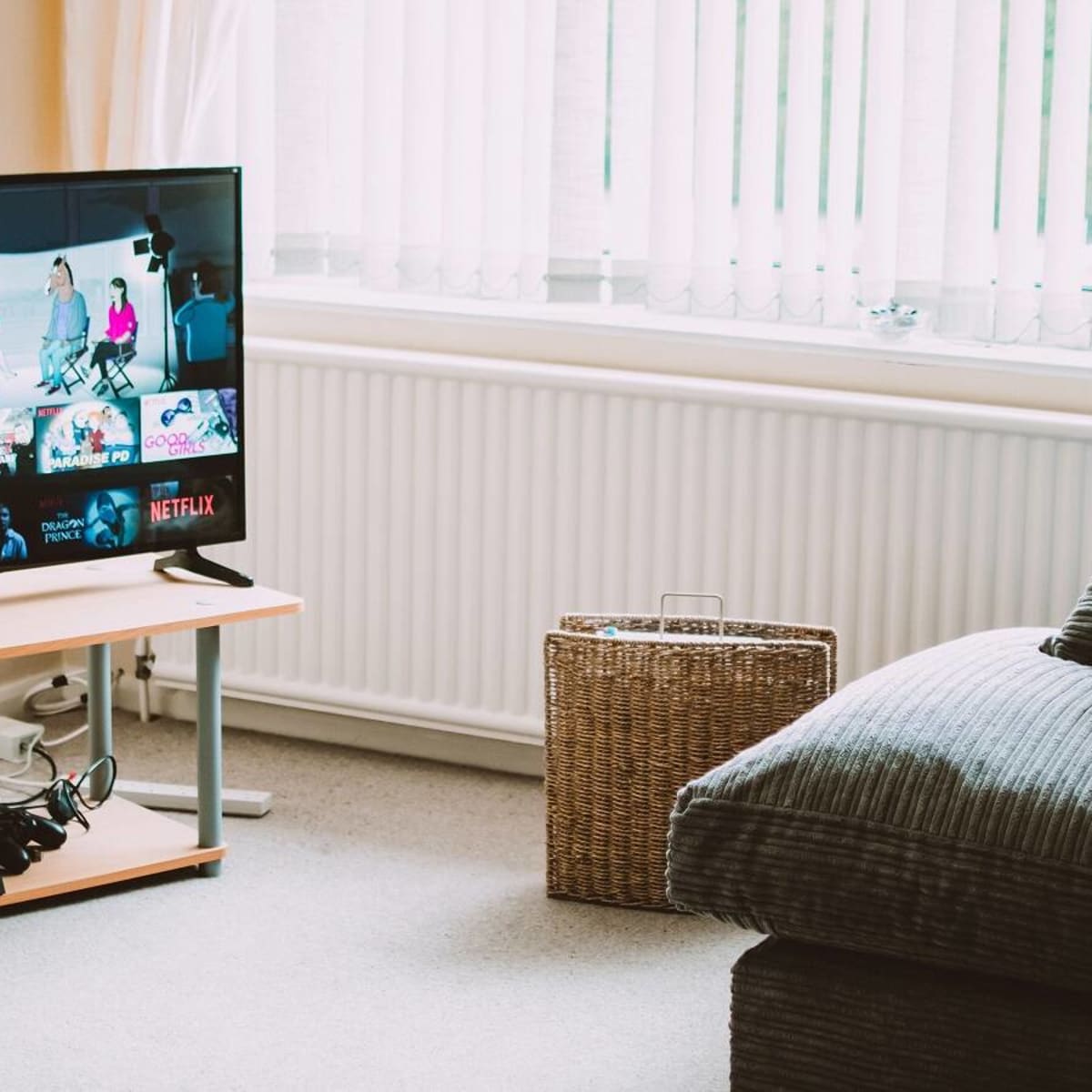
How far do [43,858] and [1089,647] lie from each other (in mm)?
1589

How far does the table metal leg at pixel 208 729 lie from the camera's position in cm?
308

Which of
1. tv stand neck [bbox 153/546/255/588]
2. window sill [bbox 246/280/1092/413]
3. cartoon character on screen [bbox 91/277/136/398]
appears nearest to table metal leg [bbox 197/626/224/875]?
tv stand neck [bbox 153/546/255/588]

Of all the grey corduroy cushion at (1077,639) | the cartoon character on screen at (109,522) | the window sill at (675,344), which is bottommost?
the grey corduroy cushion at (1077,639)

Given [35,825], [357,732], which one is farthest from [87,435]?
[357,732]

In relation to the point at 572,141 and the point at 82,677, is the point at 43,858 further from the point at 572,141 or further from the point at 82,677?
the point at 572,141

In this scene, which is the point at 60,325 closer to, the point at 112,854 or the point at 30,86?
the point at 112,854

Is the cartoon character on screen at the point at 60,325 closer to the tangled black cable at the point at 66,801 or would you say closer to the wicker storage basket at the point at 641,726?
the tangled black cable at the point at 66,801

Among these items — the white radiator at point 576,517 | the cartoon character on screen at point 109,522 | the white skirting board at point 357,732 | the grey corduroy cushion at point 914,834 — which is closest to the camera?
the grey corduroy cushion at point 914,834

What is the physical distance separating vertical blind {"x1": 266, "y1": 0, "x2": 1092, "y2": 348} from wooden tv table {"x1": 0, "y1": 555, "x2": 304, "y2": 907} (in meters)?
0.91

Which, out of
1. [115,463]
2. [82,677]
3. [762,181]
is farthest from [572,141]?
[82,677]

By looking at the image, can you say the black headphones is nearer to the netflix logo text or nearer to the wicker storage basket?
the netflix logo text

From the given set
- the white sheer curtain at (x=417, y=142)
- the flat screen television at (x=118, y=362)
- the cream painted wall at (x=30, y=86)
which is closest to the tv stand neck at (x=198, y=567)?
the flat screen television at (x=118, y=362)

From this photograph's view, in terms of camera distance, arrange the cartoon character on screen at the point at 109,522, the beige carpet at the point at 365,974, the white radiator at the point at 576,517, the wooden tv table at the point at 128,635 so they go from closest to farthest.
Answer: the beige carpet at the point at 365,974
the wooden tv table at the point at 128,635
the cartoon character on screen at the point at 109,522
the white radiator at the point at 576,517

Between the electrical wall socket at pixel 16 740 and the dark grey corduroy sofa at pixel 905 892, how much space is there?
71.6 inches
